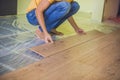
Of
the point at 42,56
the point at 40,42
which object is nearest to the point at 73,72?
the point at 42,56

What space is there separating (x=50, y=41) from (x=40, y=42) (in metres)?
0.13

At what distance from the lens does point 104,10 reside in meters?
3.85

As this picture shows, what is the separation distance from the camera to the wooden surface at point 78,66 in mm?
1390

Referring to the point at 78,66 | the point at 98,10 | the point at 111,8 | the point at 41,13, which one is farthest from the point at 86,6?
the point at 78,66

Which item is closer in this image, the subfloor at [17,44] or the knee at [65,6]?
the subfloor at [17,44]

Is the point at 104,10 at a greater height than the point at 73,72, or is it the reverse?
the point at 73,72

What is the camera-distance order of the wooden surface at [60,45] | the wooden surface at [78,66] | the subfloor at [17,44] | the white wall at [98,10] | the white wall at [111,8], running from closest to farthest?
the wooden surface at [78,66] → the subfloor at [17,44] → the wooden surface at [60,45] → the white wall at [98,10] → the white wall at [111,8]

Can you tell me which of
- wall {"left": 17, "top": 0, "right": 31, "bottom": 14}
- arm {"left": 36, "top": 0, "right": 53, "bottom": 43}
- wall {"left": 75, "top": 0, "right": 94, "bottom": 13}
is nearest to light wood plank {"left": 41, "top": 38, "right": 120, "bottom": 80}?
arm {"left": 36, "top": 0, "right": 53, "bottom": 43}

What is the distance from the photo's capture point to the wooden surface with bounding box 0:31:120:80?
54.7 inches

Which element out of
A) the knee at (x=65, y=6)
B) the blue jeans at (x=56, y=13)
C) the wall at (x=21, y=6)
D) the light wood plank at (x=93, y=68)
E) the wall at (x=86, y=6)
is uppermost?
the knee at (x=65, y=6)

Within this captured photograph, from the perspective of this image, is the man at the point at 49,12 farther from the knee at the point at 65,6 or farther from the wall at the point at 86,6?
the wall at the point at 86,6

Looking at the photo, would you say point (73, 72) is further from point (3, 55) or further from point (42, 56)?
point (3, 55)

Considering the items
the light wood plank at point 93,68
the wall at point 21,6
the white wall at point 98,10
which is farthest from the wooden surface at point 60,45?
the wall at point 21,6

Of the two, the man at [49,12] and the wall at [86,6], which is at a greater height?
the man at [49,12]
